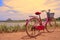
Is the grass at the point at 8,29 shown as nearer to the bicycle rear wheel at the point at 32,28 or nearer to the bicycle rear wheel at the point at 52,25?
the bicycle rear wheel at the point at 32,28

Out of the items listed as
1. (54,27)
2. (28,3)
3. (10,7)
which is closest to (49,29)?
(54,27)

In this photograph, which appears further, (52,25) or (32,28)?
(52,25)

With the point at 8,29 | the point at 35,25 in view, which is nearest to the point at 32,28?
the point at 35,25

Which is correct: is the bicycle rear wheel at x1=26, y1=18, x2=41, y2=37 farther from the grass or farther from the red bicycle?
the grass

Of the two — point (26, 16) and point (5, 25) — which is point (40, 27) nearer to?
point (26, 16)

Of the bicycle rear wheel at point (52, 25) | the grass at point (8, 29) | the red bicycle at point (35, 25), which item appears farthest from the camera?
the bicycle rear wheel at point (52, 25)

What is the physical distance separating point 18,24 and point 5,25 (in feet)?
1.23

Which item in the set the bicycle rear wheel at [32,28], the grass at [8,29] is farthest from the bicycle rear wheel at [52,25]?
the grass at [8,29]

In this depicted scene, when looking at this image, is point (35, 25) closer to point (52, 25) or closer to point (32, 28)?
point (32, 28)

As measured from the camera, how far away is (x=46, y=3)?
5121 mm

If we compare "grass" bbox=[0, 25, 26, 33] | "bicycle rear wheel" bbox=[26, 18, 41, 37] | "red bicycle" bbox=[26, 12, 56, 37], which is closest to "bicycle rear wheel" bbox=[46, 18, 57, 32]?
"red bicycle" bbox=[26, 12, 56, 37]

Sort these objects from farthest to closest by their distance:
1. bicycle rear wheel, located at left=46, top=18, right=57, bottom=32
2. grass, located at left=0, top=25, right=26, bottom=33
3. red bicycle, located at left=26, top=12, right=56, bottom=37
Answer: bicycle rear wheel, located at left=46, top=18, right=57, bottom=32 → grass, located at left=0, top=25, right=26, bottom=33 → red bicycle, located at left=26, top=12, right=56, bottom=37

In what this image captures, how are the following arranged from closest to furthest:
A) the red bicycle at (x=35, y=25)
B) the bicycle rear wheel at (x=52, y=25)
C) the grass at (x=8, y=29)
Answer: the red bicycle at (x=35, y=25)
the grass at (x=8, y=29)
the bicycle rear wheel at (x=52, y=25)

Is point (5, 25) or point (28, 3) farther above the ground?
point (28, 3)
